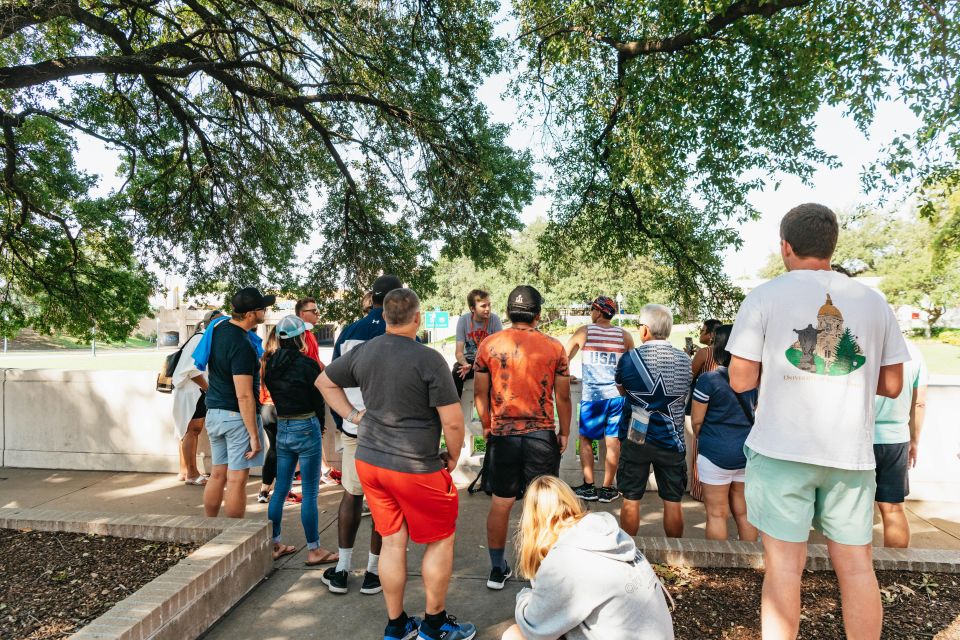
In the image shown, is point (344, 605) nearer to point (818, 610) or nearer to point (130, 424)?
point (818, 610)

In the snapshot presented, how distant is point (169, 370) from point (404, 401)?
3866 mm

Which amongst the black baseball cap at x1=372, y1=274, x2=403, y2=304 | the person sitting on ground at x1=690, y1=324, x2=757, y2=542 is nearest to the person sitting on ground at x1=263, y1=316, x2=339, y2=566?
the black baseball cap at x1=372, y1=274, x2=403, y2=304

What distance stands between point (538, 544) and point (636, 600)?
39 centimetres

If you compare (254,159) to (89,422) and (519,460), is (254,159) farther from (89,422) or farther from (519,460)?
(519,460)

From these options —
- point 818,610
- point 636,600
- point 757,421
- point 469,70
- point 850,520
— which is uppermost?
point 469,70

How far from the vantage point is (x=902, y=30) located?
629 cm

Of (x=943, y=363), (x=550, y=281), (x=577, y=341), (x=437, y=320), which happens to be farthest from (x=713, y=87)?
(x=550, y=281)

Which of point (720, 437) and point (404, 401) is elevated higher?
point (404, 401)

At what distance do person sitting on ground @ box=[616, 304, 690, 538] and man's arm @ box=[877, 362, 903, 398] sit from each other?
139 centimetres

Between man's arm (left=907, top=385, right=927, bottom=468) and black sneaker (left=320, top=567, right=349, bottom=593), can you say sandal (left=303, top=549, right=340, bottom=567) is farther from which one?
man's arm (left=907, top=385, right=927, bottom=468)

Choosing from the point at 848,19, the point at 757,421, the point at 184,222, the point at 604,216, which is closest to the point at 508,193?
the point at 604,216

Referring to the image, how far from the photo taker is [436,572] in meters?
2.87

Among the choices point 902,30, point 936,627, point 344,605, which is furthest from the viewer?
point 902,30

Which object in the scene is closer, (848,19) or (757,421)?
(757,421)
